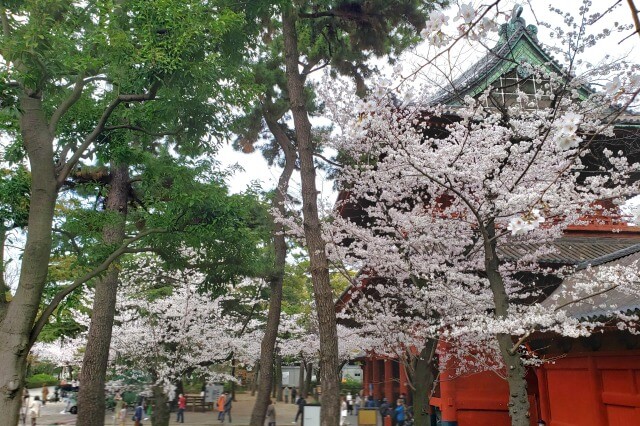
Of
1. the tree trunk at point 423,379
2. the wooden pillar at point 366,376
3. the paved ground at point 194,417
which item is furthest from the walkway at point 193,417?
the tree trunk at point 423,379

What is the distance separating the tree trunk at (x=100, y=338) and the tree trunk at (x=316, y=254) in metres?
3.95

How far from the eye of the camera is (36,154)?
23.3 feet

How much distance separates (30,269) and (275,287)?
9.50m

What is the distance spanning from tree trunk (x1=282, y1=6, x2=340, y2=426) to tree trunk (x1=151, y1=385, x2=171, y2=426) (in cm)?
1117

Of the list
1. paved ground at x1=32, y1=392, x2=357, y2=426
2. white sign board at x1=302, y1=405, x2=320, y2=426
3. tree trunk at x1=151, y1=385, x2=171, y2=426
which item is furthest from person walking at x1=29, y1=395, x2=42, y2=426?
white sign board at x1=302, y1=405, x2=320, y2=426

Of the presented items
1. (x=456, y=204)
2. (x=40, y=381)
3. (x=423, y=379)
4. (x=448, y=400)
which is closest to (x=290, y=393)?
(x=40, y=381)

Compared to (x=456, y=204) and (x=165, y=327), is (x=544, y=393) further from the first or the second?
(x=165, y=327)

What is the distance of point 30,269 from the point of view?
6.68 metres

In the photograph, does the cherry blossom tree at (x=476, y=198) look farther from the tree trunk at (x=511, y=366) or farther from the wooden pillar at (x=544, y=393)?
the wooden pillar at (x=544, y=393)

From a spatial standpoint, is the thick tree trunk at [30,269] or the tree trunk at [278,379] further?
the tree trunk at [278,379]

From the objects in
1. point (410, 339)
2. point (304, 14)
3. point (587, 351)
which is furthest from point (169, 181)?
point (587, 351)

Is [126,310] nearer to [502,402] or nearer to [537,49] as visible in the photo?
[502,402]

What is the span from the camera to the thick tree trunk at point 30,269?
250 inches

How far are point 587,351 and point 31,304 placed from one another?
29.5ft
